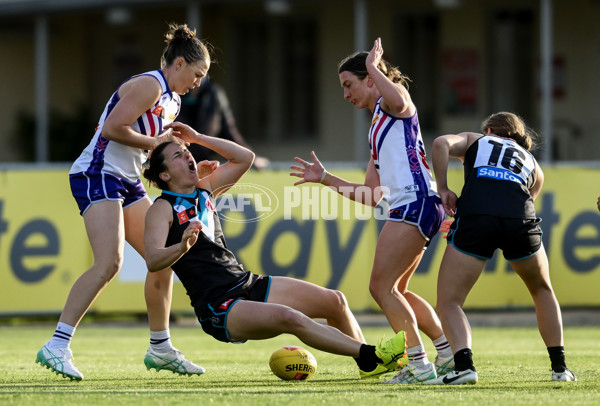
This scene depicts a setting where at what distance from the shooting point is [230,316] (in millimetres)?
6035

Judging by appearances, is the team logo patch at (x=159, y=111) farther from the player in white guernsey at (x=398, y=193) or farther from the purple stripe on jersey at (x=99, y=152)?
the player in white guernsey at (x=398, y=193)

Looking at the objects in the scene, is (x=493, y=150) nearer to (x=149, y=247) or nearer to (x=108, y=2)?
(x=149, y=247)

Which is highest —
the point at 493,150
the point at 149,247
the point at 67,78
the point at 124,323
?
the point at 67,78

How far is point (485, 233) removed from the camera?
607 centimetres

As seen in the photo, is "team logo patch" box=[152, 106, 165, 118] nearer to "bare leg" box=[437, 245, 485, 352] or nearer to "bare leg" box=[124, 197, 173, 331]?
"bare leg" box=[124, 197, 173, 331]

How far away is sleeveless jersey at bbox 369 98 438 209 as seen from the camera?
20.8 ft

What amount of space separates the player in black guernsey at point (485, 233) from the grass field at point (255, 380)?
12.8 inches

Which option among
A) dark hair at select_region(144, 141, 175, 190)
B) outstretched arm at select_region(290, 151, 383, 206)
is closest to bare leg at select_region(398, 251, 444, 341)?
outstretched arm at select_region(290, 151, 383, 206)

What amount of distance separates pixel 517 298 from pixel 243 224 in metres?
3.09

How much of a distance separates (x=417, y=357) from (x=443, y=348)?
0.40 m

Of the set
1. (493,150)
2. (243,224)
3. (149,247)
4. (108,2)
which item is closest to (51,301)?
(243,224)

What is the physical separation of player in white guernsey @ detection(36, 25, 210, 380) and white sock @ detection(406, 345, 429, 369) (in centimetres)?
138

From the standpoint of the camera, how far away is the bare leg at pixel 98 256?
6.48m

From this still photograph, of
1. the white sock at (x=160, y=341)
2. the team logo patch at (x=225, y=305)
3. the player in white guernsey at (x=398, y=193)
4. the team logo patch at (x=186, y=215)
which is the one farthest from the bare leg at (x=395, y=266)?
the white sock at (x=160, y=341)
